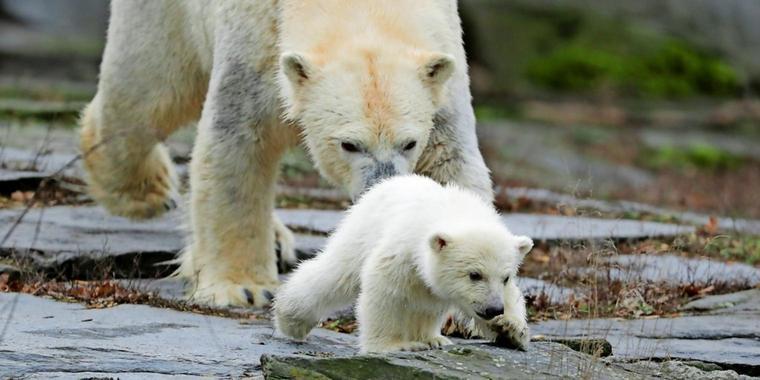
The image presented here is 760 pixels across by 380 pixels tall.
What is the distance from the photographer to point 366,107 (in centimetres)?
512

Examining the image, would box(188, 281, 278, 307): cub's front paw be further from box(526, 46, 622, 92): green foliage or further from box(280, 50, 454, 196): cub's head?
box(526, 46, 622, 92): green foliage

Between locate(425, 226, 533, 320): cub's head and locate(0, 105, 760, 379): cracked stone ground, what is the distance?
16 cm

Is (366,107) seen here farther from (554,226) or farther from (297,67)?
(554,226)

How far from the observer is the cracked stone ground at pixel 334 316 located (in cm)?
410

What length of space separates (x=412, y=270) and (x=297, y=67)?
1371 millimetres

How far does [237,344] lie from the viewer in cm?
473

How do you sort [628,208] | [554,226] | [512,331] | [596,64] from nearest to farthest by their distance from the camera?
[512,331]
[554,226]
[628,208]
[596,64]

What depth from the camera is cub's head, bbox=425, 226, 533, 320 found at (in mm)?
4121

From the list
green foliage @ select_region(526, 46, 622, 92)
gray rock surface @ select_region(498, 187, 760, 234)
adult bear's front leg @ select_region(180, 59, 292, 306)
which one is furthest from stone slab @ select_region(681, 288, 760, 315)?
green foliage @ select_region(526, 46, 622, 92)

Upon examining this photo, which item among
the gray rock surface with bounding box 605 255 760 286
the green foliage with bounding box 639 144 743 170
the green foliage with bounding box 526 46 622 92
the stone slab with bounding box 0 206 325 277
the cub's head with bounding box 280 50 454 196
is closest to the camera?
the cub's head with bounding box 280 50 454 196

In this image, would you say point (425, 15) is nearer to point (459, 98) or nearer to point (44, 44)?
point (459, 98)

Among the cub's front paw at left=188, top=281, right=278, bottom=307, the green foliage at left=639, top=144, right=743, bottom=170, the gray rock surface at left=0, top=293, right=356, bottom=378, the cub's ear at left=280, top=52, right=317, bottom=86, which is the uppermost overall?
the green foliage at left=639, top=144, right=743, bottom=170

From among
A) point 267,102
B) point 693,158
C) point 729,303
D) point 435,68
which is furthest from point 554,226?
point 693,158

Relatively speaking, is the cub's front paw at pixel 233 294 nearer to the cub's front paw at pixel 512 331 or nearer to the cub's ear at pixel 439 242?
the cub's front paw at pixel 512 331
